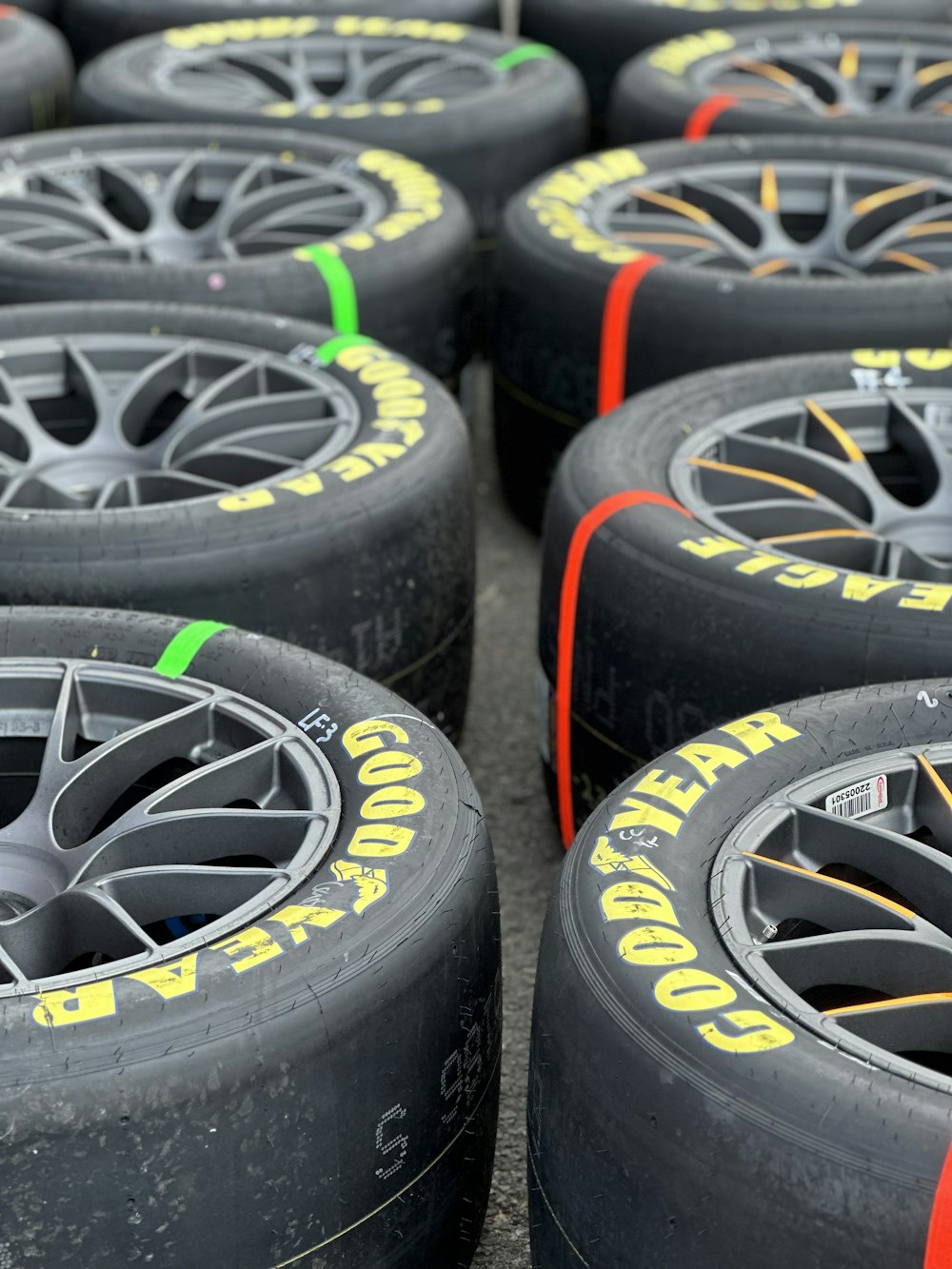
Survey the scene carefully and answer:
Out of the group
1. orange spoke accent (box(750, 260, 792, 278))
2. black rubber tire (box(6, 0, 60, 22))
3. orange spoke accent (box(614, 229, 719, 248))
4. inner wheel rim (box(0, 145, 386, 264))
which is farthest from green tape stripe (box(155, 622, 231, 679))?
black rubber tire (box(6, 0, 60, 22))

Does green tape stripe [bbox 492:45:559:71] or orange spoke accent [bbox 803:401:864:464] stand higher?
green tape stripe [bbox 492:45:559:71]

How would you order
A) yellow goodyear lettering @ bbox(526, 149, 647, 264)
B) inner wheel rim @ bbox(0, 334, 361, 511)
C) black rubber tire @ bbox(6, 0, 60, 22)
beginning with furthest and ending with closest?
black rubber tire @ bbox(6, 0, 60, 22) < yellow goodyear lettering @ bbox(526, 149, 647, 264) < inner wheel rim @ bbox(0, 334, 361, 511)

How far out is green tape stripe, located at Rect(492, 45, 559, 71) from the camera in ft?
17.3

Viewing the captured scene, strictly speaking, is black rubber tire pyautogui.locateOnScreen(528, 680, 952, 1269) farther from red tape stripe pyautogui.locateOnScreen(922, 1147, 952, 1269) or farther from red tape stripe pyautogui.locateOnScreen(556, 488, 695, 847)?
red tape stripe pyautogui.locateOnScreen(556, 488, 695, 847)

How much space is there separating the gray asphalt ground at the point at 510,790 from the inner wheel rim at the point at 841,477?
0.70m

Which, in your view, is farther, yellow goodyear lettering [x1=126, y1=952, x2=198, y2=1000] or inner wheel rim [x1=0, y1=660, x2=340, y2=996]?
inner wheel rim [x1=0, y1=660, x2=340, y2=996]

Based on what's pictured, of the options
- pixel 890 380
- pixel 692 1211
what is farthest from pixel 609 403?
pixel 692 1211

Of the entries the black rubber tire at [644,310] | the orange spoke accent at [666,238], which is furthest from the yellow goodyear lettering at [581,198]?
the orange spoke accent at [666,238]

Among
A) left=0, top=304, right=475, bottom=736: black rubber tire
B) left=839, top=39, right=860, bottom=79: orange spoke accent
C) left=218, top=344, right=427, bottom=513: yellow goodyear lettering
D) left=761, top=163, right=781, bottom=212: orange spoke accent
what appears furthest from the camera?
left=839, top=39, right=860, bottom=79: orange spoke accent

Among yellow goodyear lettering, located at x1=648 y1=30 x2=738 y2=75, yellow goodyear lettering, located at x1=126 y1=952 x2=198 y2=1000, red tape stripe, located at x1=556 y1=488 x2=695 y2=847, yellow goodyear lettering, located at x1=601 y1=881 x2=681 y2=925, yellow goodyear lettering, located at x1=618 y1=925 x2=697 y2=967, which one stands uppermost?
yellow goodyear lettering, located at x1=648 y1=30 x2=738 y2=75

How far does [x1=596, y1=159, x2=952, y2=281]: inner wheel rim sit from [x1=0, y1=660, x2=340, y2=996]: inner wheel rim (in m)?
2.06

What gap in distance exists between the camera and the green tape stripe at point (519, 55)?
5.26 meters

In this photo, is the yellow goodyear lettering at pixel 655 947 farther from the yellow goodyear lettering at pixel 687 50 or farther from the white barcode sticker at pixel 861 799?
the yellow goodyear lettering at pixel 687 50

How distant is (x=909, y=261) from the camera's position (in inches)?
157
